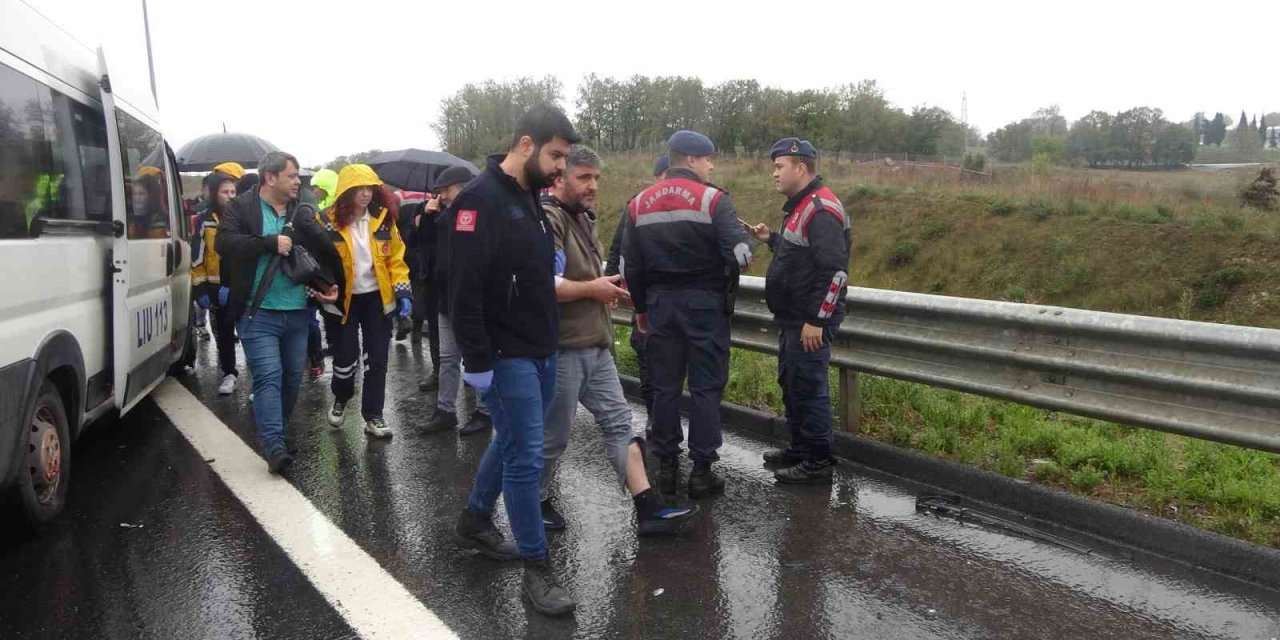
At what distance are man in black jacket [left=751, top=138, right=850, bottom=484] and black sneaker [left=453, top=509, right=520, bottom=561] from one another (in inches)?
63.5

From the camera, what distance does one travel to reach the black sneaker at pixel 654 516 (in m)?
4.16

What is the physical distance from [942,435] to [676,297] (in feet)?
5.63

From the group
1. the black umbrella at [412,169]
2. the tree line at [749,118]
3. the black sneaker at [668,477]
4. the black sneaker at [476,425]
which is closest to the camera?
the black sneaker at [668,477]

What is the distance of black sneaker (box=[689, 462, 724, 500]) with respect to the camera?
4.73 metres

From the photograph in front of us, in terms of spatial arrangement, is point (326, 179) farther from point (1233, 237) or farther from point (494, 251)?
point (1233, 237)

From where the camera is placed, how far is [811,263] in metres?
4.83

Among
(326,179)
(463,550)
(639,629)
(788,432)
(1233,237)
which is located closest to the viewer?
(639,629)

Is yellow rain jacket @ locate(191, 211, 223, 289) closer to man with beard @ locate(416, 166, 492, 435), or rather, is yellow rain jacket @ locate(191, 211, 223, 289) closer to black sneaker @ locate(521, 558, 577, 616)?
man with beard @ locate(416, 166, 492, 435)

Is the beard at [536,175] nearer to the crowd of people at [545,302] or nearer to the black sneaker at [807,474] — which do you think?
the crowd of people at [545,302]

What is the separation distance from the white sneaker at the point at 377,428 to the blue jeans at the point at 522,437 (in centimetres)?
255

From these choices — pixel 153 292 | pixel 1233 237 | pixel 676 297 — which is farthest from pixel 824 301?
pixel 1233 237

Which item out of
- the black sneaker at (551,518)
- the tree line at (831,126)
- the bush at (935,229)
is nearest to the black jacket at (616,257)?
the black sneaker at (551,518)

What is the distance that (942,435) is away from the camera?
510 centimetres

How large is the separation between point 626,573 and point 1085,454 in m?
2.51
